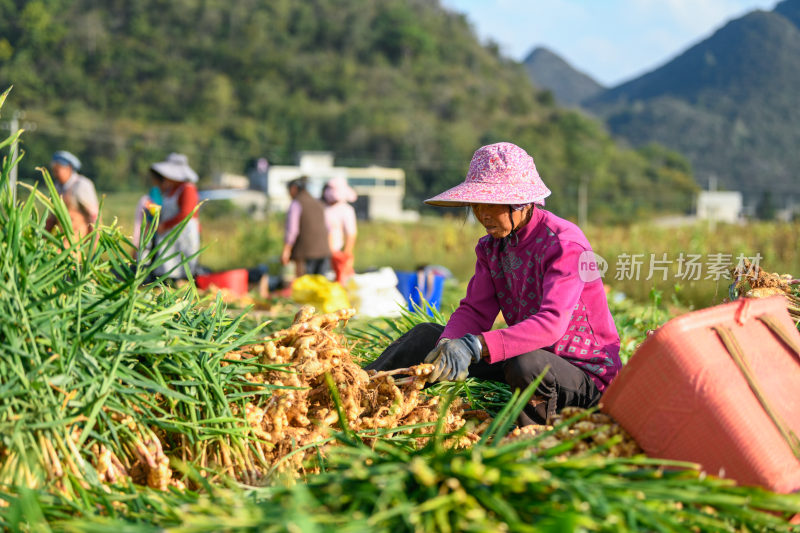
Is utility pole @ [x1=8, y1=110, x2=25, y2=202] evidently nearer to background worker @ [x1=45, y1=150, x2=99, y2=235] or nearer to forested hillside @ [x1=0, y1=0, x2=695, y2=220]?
background worker @ [x1=45, y1=150, x2=99, y2=235]

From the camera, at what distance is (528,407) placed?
8.09 ft

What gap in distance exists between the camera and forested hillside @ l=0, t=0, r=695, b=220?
52781 mm

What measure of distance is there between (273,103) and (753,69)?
213 ft

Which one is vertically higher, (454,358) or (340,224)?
(340,224)

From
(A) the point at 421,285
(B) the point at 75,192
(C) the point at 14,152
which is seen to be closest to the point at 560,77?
(A) the point at 421,285

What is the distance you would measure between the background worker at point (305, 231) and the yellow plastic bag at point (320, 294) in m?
1.61

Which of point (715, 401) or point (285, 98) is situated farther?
point (285, 98)

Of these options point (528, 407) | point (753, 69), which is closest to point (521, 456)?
point (528, 407)

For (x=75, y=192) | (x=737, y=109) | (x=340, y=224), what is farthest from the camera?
(x=737, y=109)

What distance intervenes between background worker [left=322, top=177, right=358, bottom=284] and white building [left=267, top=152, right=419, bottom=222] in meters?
43.1

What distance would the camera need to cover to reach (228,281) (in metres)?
6.71

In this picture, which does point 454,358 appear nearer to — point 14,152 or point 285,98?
point 14,152

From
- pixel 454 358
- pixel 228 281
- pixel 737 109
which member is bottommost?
pixel 228 281

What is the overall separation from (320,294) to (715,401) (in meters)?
3.82
